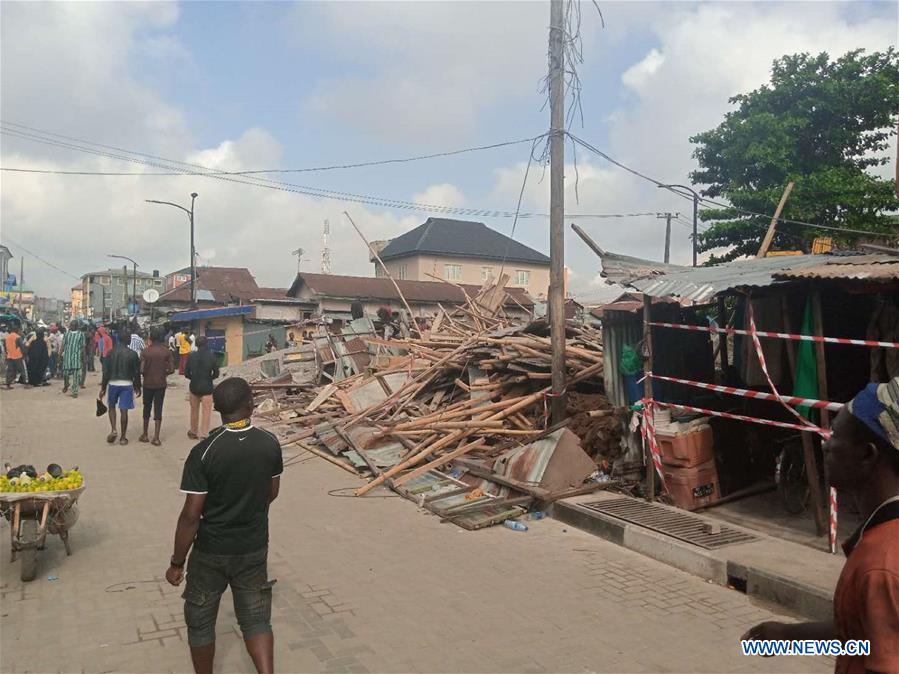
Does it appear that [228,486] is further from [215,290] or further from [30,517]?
[215,290]

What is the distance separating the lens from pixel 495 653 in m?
4.55

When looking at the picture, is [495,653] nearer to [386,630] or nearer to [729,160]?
[386,630]

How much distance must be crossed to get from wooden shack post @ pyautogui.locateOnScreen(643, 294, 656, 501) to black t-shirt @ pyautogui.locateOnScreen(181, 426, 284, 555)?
5169 millimetres

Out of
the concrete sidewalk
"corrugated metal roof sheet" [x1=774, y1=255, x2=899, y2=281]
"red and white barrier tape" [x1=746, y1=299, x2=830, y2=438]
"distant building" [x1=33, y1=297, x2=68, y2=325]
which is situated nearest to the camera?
the concrete sidewalk

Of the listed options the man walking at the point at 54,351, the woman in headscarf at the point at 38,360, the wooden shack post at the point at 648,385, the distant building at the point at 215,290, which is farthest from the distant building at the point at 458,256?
the wooden shack post at the point at 648,385

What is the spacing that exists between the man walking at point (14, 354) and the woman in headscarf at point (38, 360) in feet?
0.86

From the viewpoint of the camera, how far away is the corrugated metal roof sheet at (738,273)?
20.8 ft

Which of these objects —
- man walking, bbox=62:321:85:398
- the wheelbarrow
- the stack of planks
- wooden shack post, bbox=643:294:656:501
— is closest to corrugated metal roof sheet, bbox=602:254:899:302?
wooden shack post, bbox=643:294:656:501

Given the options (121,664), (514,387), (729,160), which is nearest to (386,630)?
(121,664)

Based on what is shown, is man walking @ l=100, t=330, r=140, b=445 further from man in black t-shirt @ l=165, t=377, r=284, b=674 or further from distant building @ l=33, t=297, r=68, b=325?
distant building @ l=33, t=297, r=68, b=325

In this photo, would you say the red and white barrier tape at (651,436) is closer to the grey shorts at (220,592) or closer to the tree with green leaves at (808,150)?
the grey shorts at (220,592)

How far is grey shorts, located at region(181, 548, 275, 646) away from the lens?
3.71m

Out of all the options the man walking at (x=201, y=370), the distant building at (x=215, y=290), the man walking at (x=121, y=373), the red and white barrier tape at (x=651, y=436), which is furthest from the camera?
the distant building at (x=215, y=290)

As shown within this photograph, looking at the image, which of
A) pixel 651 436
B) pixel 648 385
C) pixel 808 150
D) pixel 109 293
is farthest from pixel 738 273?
pixel 109 293
